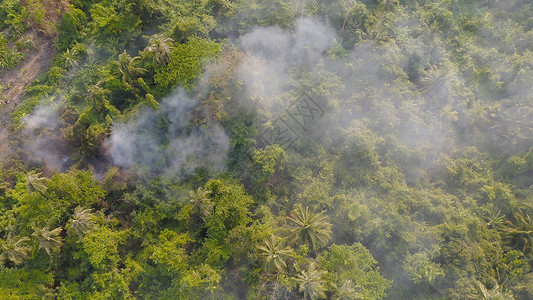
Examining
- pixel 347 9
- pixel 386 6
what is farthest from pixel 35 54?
pixel 386 6

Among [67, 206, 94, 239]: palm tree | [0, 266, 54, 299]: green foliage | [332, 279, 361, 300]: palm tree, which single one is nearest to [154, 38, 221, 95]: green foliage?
[67, 206, 94, 239]: palm tree

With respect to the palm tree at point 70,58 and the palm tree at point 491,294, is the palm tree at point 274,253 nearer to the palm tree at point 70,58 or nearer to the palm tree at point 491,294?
the palm tree at point 491,294

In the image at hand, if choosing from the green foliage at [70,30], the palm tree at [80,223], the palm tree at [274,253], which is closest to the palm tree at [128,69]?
the green foliage at [70,30]

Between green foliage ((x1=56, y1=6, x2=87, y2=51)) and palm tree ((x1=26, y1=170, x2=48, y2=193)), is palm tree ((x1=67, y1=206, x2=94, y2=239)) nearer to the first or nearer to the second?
palm tree ((x1=26, y1=170, x2=48, y2=193))

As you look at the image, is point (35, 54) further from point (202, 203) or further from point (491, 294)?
point (491, 294)

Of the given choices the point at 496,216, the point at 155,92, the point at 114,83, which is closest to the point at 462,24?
the point at 496,216
